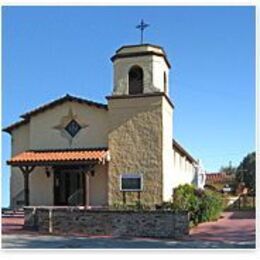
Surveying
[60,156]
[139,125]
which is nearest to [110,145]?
[139,125]

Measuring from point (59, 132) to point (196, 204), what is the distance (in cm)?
633

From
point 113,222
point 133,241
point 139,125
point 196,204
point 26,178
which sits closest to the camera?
point 133,241

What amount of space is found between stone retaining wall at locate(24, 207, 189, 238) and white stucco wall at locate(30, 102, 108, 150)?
5553mm

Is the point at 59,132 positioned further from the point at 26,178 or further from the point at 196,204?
the point at 196,204

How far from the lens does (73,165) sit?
22.1 metres

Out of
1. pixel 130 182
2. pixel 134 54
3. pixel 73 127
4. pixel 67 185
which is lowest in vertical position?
pixel 67 185

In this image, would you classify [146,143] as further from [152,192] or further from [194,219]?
[194,219]

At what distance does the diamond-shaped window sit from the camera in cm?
2278

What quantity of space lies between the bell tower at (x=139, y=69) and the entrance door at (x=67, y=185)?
3515 mm

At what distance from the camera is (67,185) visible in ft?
75.4

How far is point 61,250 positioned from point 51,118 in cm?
1145

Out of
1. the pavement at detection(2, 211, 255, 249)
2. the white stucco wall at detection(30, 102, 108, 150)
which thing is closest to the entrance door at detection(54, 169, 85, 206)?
the white stucco wall at detection(30, 102, 108, 150)

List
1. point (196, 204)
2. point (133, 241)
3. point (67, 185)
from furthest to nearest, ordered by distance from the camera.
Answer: point (67, 185) → point (196, 204) → point (133, 241)
